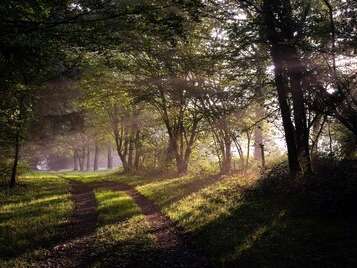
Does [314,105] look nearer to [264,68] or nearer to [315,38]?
[315,38]

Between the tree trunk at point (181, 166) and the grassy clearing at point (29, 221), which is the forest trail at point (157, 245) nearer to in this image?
the grassy clearing at point (29, 221)

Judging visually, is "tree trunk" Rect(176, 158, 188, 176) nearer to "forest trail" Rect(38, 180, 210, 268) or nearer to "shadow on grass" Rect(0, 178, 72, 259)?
"shadow on grass" Rect(0, 178, 72, 259)

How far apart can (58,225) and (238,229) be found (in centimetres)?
686

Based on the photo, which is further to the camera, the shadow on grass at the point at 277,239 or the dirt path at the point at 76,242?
the dirt path at the point at 76,242

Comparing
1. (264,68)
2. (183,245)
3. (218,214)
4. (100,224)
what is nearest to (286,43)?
(264,68)

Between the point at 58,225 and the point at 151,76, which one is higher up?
the point at 151,76

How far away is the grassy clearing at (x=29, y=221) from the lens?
1187 centimetres

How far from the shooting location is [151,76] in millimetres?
30938

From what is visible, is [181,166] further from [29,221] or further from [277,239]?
[277,239]

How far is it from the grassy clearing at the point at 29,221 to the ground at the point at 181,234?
0.11ft

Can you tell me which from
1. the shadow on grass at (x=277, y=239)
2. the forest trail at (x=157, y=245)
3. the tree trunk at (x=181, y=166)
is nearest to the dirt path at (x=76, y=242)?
the forest trail at (x=157, y=245)

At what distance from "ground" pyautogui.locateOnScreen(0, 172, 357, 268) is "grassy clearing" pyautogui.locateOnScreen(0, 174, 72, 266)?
1.3 inches

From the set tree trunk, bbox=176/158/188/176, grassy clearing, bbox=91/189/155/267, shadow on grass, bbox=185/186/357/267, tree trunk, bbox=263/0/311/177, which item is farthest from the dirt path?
tree trunk, bbox=176/158/188/176

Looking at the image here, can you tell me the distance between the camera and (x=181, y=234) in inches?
495
